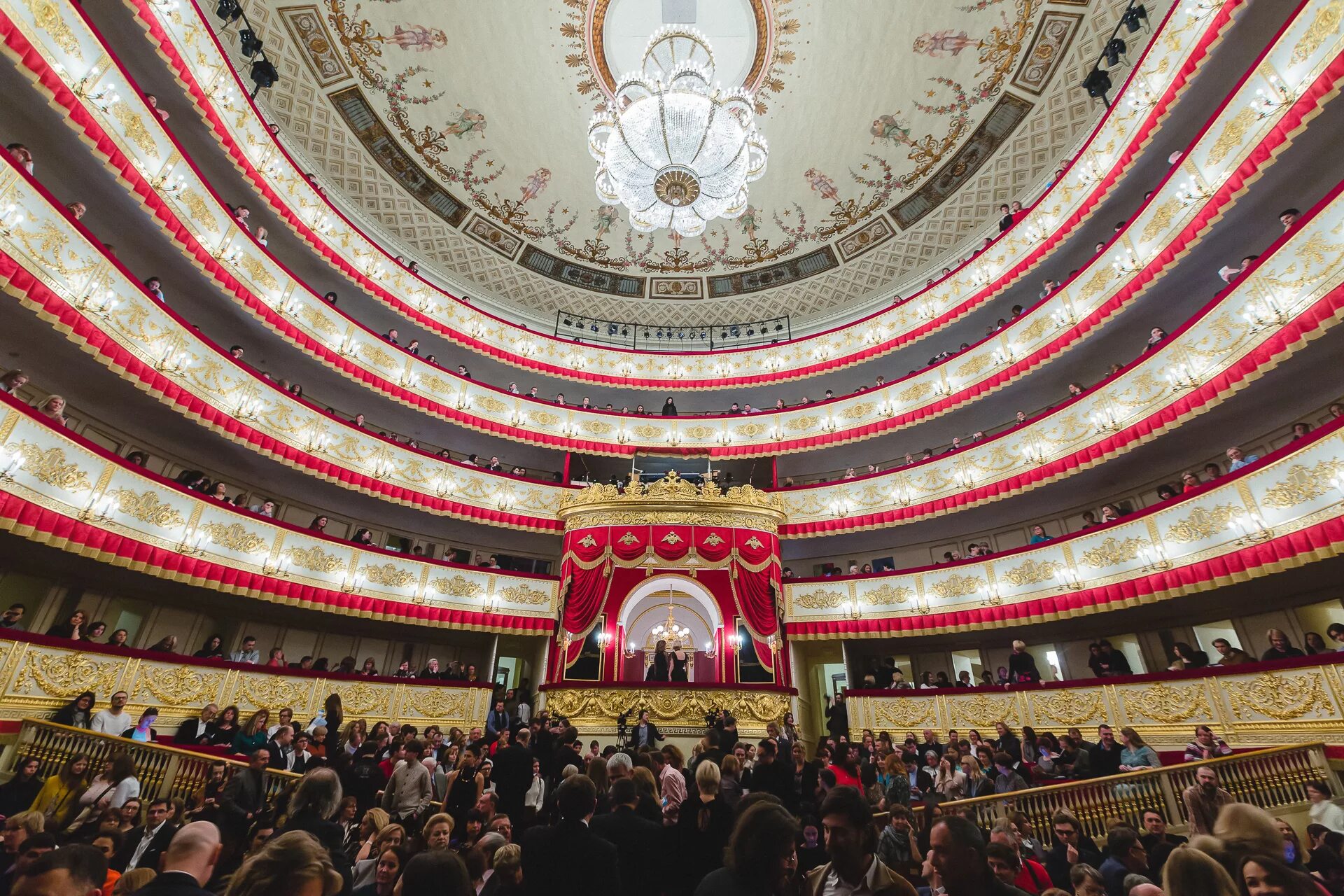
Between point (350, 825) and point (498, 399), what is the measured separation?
486 inches

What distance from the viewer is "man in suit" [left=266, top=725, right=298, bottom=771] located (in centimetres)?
595

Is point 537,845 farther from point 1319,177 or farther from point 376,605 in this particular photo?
point 1319,177

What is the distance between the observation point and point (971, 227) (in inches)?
669

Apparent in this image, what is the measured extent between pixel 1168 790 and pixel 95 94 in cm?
1494

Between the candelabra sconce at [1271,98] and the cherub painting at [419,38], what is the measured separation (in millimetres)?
15513

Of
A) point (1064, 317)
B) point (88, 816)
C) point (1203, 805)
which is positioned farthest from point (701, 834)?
point (1064, 317)

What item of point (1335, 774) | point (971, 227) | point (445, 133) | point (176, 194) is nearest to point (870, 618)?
point (1335, 774)

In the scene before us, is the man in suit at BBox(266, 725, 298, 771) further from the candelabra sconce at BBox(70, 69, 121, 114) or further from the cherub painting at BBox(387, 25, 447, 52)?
the cherub painting at BBox(387, 25, 447, 52)

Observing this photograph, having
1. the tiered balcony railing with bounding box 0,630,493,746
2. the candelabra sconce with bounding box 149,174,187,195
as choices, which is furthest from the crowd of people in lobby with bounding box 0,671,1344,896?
the candelabra sconce with bounding box 149,174,187,195

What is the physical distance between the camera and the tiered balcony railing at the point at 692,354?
9.84 meters

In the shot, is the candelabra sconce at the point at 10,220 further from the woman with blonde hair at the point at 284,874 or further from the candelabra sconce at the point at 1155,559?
the candelabra sconce at the point at 1155,559

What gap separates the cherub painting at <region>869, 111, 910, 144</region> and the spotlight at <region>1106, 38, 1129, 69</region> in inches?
181

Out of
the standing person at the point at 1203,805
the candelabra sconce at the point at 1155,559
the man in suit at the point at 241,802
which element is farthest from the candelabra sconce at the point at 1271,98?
the man in suit at the point at 241,802

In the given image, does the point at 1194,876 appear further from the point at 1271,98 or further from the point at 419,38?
the point at 419,38
